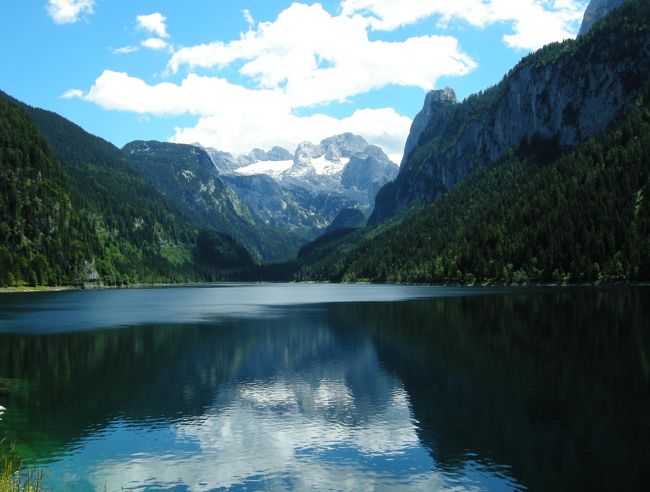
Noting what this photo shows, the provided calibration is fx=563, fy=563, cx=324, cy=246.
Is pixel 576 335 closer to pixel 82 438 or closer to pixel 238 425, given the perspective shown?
pixel 238 425

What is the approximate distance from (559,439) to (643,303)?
83.6 metres

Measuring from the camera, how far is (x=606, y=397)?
40.3 m

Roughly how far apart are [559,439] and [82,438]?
28526 mm

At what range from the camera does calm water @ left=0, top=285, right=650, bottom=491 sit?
28219 millimetres

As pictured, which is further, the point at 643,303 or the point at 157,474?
the point at 643,303

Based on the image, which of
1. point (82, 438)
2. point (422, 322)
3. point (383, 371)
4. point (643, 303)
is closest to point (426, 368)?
point (383, 371)

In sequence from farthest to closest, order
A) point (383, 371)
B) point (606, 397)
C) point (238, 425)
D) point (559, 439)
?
1. point (383, 371)
2. point (606, 397)
3. point (238, 425)
4. point (559, 439)

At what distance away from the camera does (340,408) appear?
1617 inches

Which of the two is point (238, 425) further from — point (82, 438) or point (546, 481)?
point (546, 481)

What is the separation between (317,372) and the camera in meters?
55.0

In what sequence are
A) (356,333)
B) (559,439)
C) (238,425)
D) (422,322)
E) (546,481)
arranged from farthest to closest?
(422,322) → (356,333) → (238,425) → (559,439) → (546,481)

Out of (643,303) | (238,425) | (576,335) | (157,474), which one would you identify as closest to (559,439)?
(238,425)

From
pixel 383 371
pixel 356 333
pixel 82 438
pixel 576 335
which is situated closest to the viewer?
pixel 82 438

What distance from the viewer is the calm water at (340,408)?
28.2 meters
